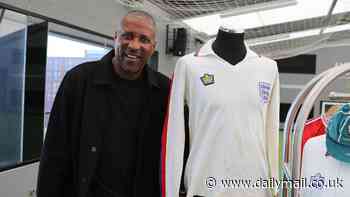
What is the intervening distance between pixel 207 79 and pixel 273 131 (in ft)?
1.11

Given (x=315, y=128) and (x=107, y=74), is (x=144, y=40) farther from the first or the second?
(x=315, y=128)

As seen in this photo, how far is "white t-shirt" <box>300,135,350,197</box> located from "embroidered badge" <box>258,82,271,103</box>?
1.25 ft

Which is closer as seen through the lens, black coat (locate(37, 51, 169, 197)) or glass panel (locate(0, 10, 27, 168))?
black coat (locate(37, 51, 169, 197))

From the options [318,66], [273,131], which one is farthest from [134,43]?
[318,66]

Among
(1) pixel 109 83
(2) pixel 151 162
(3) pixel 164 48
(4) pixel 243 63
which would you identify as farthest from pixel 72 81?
(3) pixel 164 48

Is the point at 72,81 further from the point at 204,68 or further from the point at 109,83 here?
the point at 204,68

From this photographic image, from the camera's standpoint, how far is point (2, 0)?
2.27 meters

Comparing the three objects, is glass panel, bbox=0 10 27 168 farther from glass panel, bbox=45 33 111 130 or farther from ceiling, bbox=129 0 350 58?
ceiling, bbox=129 0 350 58

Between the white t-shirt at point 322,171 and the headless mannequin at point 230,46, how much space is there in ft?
1.73

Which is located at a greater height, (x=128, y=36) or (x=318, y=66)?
(x=318, y=66)

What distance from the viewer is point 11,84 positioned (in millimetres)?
2455

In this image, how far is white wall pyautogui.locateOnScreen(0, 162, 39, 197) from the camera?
237 cm

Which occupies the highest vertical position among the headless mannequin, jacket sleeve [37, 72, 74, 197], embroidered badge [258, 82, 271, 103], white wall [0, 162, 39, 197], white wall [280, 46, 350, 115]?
white wall [280, 46, 350, 115]

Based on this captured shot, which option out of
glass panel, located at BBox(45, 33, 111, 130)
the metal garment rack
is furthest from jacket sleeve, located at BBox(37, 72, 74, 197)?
glass panel, located at BBox(45, 33, 111, 130)
